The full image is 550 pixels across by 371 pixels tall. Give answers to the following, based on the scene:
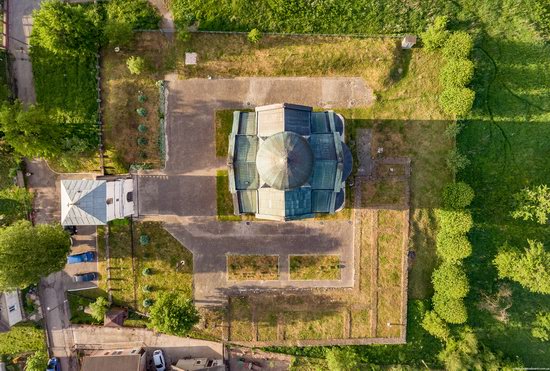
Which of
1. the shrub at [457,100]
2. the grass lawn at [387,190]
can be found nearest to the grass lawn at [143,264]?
the grass lawn at [387,190]

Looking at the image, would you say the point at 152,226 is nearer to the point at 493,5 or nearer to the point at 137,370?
the point at 137,370

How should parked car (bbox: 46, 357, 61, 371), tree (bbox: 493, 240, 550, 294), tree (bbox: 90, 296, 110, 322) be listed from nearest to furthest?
tree (bbox: 493, 240, 550, 294) → tree (bbox: 90, 296, 110, 322) → parked car (bbox: 46, 357, 61, 371)

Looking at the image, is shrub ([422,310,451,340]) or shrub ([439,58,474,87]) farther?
shrub ([422,310,451,340])

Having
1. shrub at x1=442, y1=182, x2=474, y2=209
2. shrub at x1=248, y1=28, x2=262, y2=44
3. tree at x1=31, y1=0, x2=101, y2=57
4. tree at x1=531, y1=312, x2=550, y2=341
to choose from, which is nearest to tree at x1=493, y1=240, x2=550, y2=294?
tree at x1=531, y1=312, x2=550, y2=341

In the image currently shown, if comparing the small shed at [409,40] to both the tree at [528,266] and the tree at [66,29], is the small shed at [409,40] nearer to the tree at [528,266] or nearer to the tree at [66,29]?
the tree at [528,266]

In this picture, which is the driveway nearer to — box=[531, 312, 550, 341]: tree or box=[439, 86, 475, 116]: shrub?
box=[439, 86, 475, 116]: shrub

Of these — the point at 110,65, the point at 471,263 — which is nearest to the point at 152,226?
the point at 110,65

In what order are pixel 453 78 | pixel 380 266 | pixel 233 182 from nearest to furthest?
1. pixel 233 182
2. pixel 453 78
3. pixel 380 266
